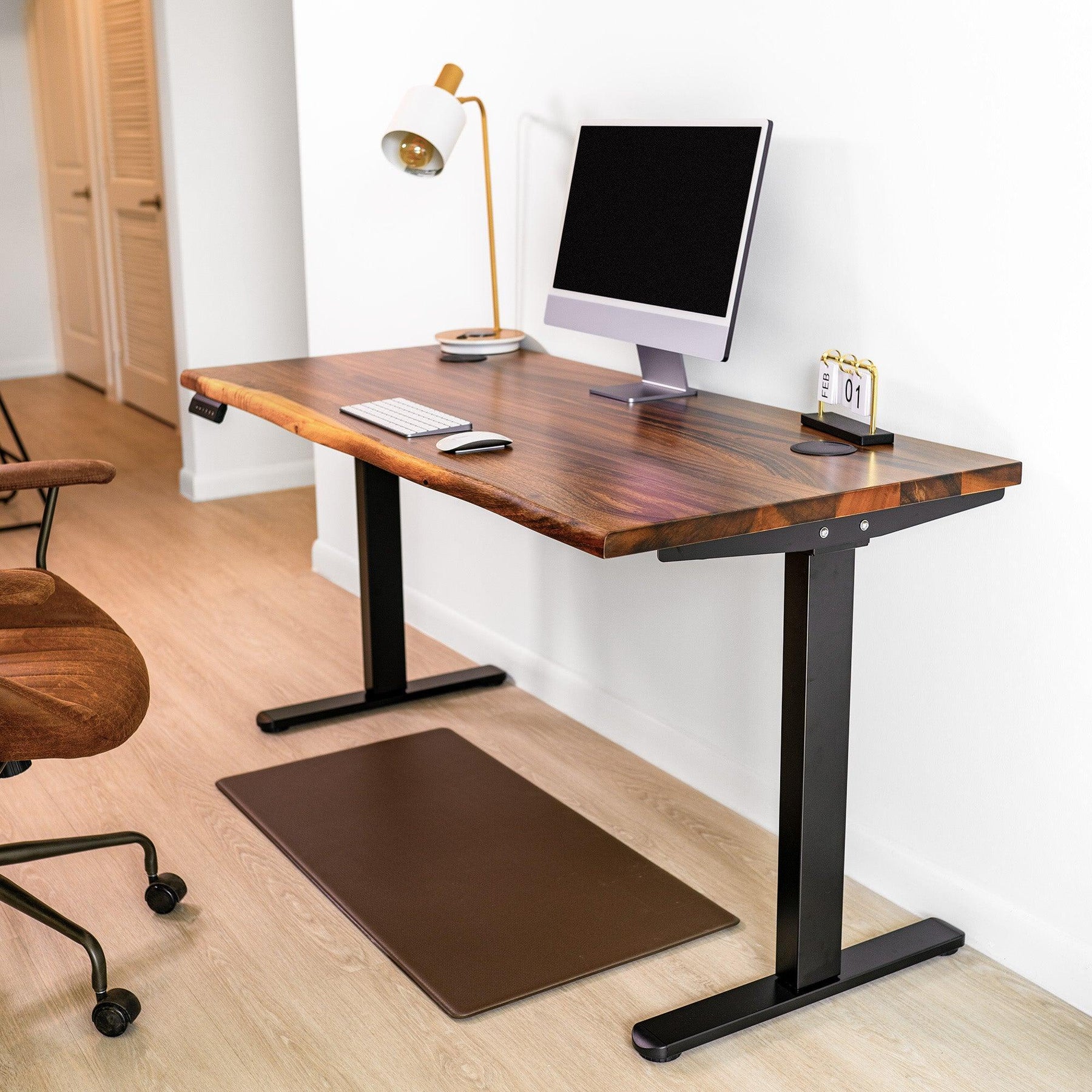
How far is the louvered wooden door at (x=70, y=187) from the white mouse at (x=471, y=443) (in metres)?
5.00

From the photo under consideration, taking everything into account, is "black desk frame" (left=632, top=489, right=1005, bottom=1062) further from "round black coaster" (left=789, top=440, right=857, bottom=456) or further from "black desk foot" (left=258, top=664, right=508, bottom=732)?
"black desk foot" (left=258, top=664, right=508, bottom=732)

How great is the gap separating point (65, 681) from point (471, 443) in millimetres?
652

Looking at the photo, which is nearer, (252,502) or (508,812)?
(508,812)

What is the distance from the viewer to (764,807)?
2387mm

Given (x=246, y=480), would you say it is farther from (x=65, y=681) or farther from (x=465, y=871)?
(x=65, y=681)

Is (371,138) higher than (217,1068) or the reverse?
higher

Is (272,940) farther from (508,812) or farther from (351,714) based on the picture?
(351,714)

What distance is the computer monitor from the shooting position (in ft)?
6.89

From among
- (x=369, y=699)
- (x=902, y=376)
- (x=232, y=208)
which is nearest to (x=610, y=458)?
(x=902, y=376)

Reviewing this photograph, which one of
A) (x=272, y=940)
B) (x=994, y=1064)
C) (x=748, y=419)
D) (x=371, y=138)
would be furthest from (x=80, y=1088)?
(x=371, y=138)

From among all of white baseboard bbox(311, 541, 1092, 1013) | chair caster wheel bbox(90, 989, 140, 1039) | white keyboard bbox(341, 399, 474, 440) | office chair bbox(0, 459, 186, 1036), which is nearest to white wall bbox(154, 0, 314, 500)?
white baseboard bbox(311, 541, 1092, 1013)

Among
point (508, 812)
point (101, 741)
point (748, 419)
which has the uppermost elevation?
point (748, 419)

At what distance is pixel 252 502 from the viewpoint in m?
4.71

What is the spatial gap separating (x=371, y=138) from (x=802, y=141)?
1.57 m
